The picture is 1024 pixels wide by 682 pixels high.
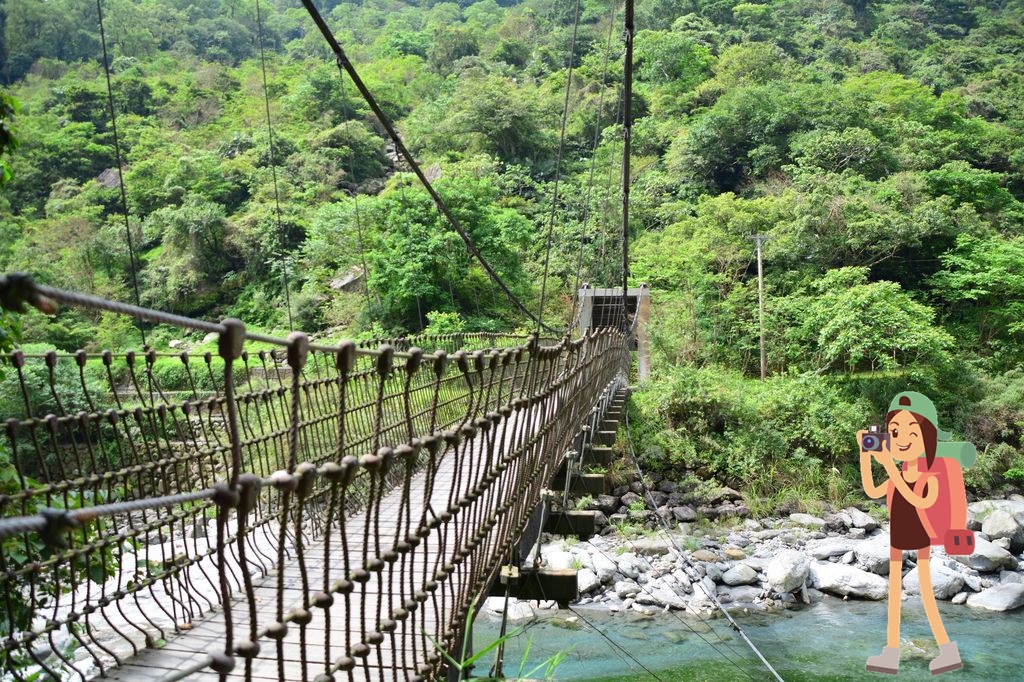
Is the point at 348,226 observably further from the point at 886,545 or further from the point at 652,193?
the point at 886,545

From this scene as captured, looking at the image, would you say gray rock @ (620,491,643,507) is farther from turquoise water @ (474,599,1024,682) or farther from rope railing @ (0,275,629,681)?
rope railing @ (0,275,629,681)

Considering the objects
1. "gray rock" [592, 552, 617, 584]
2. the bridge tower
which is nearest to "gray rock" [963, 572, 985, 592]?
"gray rock" [592, 552, 617, 584]

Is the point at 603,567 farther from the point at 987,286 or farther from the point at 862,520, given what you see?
the point at 987,286

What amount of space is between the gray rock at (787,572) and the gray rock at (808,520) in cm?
119

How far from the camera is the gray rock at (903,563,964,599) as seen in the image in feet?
22.2

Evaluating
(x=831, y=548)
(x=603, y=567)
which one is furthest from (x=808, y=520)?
(x=603, y=567)

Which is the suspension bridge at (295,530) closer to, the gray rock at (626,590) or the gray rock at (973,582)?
the gray rock at (626,590)

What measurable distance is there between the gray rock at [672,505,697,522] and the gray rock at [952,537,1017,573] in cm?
248

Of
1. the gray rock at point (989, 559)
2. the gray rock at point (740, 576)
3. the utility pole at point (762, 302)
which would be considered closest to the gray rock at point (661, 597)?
the gray rock at point (740, 576)

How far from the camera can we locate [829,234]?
11703mm

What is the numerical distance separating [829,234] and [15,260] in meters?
12.6

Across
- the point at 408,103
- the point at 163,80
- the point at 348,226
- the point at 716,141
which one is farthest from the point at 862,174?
the point at 163,80

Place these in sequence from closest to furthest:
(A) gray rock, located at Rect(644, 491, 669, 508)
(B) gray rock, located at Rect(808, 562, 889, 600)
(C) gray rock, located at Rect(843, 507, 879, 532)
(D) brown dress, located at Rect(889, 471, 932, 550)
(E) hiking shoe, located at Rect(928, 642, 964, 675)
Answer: (D) brown dress, located at Rect(889, 471, 932, 550)
(E) hiking shoe, located at Rect(928, 642, 964, 675)
(B) gray rock, located at Rect(808, 562, 889, 600)
(C) gray rock, located at Rect(843, 507, 879, 532)
(A) gray rock, located at Rect(644, 491, 669, 508)

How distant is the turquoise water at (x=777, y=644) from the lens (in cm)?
535
